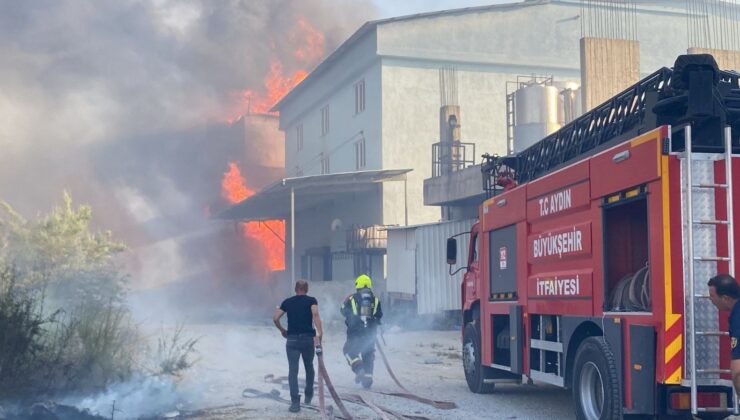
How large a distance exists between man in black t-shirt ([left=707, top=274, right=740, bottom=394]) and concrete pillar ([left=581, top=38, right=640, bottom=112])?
20.7 metres

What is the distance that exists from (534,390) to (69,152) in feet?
104

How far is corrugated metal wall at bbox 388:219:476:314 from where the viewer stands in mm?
24828

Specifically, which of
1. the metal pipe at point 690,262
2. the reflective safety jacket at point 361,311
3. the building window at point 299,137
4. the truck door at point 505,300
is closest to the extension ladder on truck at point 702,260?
the metal pipe at point 690,262

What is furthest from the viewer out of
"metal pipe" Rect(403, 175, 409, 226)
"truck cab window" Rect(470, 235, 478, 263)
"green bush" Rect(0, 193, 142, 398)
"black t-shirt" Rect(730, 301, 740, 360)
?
"metal pipe" Rect(403, 175, 409, 226)

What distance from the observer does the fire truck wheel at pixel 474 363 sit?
12023 millimetres

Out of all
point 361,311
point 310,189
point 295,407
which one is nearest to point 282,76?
point 310,189

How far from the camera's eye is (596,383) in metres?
8.29

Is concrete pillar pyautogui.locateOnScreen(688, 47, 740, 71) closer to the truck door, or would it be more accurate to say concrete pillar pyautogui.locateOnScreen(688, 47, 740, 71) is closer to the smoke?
the truck door

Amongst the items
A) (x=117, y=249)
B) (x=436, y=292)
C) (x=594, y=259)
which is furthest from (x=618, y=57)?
(x=594, y=259)

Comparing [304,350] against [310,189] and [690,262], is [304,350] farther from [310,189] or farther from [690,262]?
[310,189]

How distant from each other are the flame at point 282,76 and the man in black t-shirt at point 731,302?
4409 centimetres

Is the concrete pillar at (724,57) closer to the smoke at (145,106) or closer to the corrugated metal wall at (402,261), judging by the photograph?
the corrugated metal wall at (402,261)

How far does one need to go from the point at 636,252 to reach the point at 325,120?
35.2m

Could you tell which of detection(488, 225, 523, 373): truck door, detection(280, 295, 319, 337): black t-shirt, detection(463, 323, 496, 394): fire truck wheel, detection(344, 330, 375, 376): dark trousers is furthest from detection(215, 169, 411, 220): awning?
detection(280, 295, 319, 337): black t-shirt
